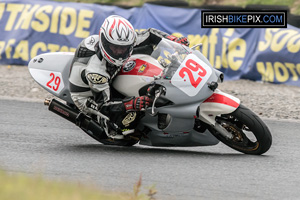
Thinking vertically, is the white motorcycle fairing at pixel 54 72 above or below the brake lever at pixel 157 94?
below

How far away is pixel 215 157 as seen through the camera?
21.1ft

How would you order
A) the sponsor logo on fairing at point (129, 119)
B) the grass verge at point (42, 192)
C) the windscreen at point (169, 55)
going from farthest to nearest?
the sponsor logo on fairing at point (129, 119) → the windscreen at point (169, 55) → the grass verge at point (42, 192)

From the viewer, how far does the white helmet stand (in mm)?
6203

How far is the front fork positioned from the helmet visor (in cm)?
92

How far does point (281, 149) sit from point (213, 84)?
1.50 metres

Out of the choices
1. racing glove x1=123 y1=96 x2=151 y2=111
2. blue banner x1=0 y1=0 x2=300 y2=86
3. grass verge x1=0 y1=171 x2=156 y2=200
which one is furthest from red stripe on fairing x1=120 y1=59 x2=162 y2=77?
blue banner x1=0 y1=0 x2=300 y2=86

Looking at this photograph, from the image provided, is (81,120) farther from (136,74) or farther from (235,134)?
(235,134)

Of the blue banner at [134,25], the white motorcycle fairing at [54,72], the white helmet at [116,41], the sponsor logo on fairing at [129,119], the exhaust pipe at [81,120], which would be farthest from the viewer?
the blue banner at [134,25]

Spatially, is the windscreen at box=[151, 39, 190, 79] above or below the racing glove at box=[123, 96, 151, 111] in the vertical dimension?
above

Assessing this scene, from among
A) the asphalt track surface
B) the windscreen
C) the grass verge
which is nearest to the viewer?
the grass verge

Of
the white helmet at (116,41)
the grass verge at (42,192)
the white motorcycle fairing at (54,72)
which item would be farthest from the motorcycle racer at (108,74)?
the grass verge at (42,192)

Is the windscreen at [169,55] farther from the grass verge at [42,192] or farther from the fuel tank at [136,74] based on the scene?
the grass verge at [42,192]

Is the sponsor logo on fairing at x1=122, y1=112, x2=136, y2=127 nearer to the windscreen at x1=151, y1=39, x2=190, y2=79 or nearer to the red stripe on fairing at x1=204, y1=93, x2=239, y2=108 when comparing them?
the windscreen at x1=151, y1=39, x2=190, y2=79

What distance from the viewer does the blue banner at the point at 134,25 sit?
12484 mm
